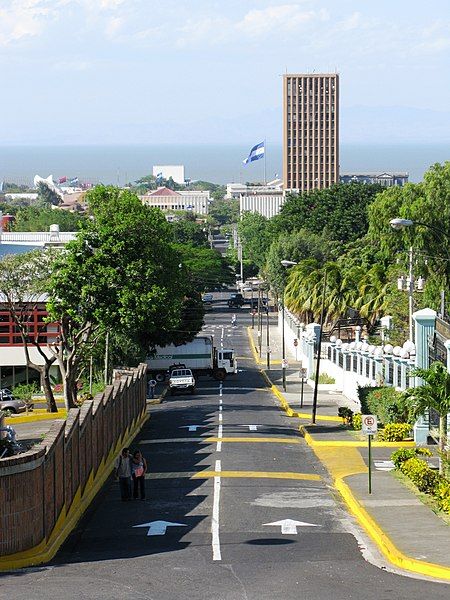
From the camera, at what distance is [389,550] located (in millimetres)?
26750

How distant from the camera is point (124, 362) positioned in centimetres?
7850

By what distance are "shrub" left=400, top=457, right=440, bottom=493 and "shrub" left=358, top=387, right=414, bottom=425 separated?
10.3 metres

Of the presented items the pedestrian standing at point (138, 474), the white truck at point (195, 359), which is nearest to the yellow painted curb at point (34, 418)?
the pedestrian standing at point (138, 474)

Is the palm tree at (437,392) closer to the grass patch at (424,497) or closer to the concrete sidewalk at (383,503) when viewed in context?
the grass patch at (424,497)

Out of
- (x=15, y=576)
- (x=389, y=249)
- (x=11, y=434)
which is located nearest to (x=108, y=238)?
(x=11, y=434)

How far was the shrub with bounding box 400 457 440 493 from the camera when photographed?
1334 inches

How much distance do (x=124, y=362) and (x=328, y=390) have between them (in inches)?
474

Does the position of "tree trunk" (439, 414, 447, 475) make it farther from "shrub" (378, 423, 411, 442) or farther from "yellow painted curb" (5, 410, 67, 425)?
"yellow painted curb" (5, 410, 67, 425)

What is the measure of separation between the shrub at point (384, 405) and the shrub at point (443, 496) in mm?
13781

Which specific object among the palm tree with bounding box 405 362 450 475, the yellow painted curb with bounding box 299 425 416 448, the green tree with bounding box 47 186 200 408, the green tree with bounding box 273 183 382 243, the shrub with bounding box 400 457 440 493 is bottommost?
the yellow painted curb with bounding box 299 425 416 448

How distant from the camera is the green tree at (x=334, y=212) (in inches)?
6698

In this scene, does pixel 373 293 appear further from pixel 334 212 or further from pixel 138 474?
pixel 138 474

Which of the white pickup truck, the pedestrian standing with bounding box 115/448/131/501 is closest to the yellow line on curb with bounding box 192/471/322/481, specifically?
the pedestrian standing with bounding box 115/448/131/501

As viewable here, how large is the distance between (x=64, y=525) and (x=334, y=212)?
144042 mm
